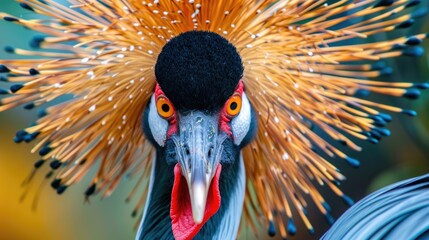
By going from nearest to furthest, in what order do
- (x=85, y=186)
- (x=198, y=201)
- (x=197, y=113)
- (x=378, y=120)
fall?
(x=198, y=201) → (x=197, y=113) → (x=378, y=120) → (x=85, y=186)

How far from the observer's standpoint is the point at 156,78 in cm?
113

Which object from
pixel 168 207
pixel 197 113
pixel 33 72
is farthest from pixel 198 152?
pixel 33 72

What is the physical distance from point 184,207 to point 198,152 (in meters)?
0.15

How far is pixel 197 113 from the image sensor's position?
1087 millimetres

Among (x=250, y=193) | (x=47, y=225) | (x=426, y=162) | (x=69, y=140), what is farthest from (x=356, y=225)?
(x=47, y=225)

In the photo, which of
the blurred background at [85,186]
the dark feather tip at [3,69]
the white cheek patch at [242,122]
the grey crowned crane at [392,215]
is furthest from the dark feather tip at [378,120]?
the blurred background at [85,186]

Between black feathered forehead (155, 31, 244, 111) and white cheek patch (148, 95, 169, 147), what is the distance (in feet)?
0.16

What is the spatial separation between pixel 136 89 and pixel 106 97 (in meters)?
0.06

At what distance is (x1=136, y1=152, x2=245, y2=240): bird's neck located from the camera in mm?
1188

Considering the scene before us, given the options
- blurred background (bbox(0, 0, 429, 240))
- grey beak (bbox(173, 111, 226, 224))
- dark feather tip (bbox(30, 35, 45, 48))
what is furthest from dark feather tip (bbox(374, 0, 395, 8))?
blurred background (bbox(0, 0, 429, 240))

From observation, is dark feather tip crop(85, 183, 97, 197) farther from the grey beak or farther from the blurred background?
the blurred background

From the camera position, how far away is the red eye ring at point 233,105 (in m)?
1.12

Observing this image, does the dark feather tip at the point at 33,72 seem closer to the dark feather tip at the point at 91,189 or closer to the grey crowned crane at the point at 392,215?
the dark feather tip at the point at 91,189

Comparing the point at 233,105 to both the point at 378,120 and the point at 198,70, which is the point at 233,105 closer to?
the point at 198,70
